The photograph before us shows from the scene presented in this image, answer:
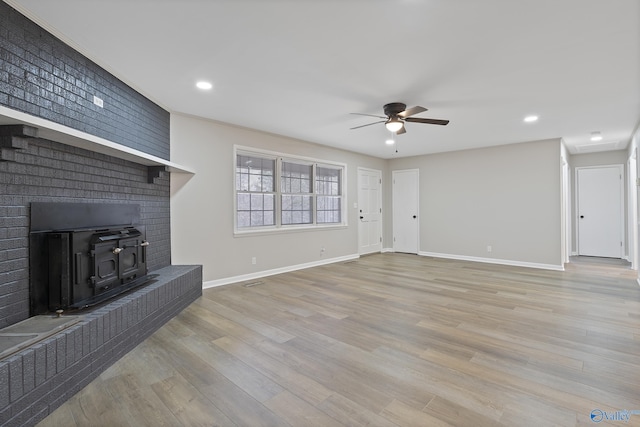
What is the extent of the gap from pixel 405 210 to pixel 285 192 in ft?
11.5

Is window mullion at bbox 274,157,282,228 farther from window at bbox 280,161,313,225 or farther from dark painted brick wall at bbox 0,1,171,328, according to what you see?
dark painted brick wall at bbox 0,1,171,328

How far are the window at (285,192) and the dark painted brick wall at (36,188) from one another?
1.86m

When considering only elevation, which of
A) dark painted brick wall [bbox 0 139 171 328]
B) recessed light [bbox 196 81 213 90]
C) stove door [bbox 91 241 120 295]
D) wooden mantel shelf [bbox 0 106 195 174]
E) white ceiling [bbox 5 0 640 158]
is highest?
recessed light [bbox 196 81 213 90]

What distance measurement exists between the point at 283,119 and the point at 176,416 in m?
3.67

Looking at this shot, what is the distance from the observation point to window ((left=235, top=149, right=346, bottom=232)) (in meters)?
4.93

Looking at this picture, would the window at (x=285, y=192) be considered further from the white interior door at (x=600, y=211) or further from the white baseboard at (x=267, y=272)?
the white interior door at (x=600, y=211)

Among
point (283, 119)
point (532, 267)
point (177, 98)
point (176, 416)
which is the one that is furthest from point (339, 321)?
point (532, 267)

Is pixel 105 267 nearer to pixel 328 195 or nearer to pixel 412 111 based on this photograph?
pixel 412 111

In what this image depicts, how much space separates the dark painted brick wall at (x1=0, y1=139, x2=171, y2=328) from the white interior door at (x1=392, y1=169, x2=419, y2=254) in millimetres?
6014

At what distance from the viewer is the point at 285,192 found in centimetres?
550

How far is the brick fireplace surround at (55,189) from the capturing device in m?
1.66

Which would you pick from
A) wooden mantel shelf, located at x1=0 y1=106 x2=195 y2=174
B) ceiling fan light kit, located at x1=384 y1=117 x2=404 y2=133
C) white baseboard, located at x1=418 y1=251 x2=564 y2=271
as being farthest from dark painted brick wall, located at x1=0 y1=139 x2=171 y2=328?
white baseboard, located at x1=418 y1=251 x2=564 y2=271

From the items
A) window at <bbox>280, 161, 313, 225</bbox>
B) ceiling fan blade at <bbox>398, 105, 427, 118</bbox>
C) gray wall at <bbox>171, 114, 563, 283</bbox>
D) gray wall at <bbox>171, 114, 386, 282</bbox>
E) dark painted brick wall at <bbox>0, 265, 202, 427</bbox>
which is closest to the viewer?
dark painted brick wall at <bbox>0, 265, 202, 427</bbox>

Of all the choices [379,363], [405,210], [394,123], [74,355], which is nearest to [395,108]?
[394,123]
